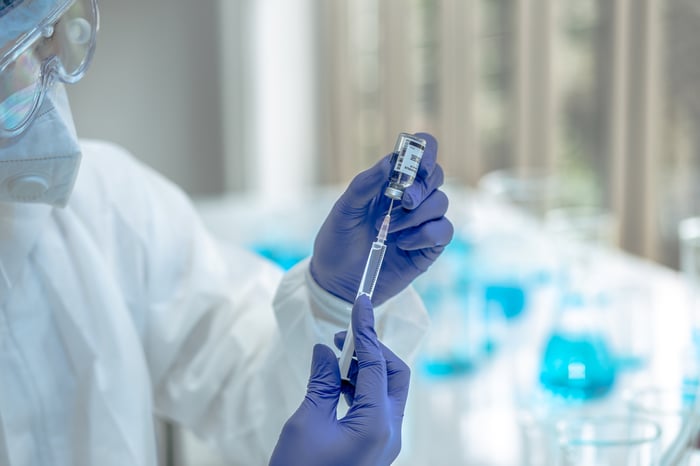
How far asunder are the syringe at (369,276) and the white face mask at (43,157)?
0.36 meters

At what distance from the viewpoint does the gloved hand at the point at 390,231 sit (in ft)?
3.04

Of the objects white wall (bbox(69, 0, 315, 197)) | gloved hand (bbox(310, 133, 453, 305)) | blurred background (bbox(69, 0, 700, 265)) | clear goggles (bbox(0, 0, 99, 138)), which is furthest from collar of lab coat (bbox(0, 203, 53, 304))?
white wall (bbox(69, 0, 315, 197))

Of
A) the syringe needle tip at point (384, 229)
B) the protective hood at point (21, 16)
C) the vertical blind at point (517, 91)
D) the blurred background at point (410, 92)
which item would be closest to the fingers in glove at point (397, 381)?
the syringe needle tip at point (384, 229)

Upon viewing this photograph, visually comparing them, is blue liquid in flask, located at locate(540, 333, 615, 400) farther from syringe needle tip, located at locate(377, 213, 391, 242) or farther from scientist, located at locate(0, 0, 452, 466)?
syringe needle tip, located at locate(377, 213, 391, 242)

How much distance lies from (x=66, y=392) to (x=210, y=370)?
0.70 feet

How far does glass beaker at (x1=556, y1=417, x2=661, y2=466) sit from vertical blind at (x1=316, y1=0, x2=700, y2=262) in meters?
1.82

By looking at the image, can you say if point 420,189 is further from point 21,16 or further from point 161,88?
point 161,88

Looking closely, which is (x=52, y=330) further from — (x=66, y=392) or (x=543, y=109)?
(x=543, y=109)

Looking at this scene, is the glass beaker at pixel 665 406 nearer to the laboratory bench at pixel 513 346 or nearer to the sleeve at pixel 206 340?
the laboratory bench at pixel 513 346

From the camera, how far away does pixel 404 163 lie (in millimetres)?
895

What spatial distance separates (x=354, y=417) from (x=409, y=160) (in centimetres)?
27

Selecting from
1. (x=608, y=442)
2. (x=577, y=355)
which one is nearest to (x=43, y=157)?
(x=608, y=442)

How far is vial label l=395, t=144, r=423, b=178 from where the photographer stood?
0.89 m

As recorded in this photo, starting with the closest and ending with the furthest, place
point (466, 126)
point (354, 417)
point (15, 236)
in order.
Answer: point (354, 417), point (15, 236), point (466, 126)
